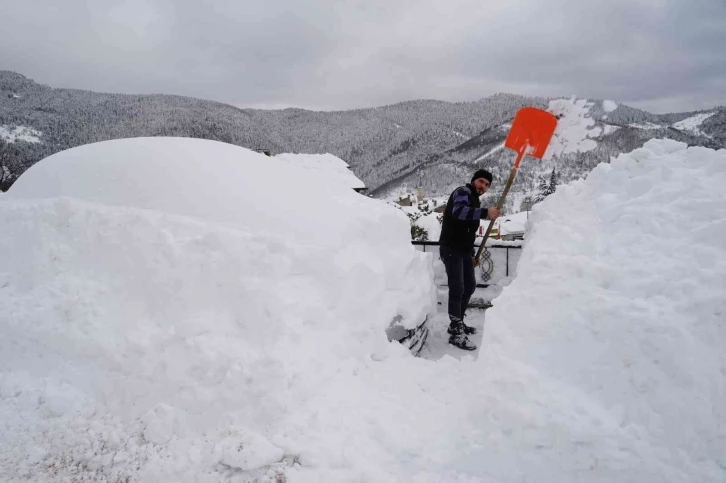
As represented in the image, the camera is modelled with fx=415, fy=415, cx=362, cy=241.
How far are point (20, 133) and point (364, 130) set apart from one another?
6801cm

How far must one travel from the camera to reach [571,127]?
4.20m

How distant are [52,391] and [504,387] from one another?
296 centimetres

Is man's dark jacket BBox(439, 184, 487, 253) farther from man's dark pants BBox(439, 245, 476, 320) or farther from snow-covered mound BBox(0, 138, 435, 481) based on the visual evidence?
snow-covered mound BBox(0, 138, 435, 481)

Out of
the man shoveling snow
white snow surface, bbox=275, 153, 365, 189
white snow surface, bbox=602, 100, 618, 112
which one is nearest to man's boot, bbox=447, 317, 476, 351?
the man shoveling snow

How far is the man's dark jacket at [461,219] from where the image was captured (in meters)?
4.25

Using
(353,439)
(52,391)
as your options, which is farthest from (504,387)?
(52,391)

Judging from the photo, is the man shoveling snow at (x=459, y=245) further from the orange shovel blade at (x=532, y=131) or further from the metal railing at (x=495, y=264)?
the metal railing at (x=495, y=264)

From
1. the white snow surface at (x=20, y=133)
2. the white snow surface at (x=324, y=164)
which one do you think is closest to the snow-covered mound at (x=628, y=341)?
the white snow surface at (x=324, y=164)

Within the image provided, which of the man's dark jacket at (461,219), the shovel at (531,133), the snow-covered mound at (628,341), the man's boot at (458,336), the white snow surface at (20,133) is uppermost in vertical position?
the white snow surface at (20,133)

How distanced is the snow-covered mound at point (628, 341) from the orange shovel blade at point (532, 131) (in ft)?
4.00

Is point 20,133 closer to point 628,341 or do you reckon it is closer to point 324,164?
point 324,164

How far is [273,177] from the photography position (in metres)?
4.08

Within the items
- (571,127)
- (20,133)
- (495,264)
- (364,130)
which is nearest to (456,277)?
(495,264)

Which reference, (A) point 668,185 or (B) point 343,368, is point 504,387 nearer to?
(B) point 343,368
